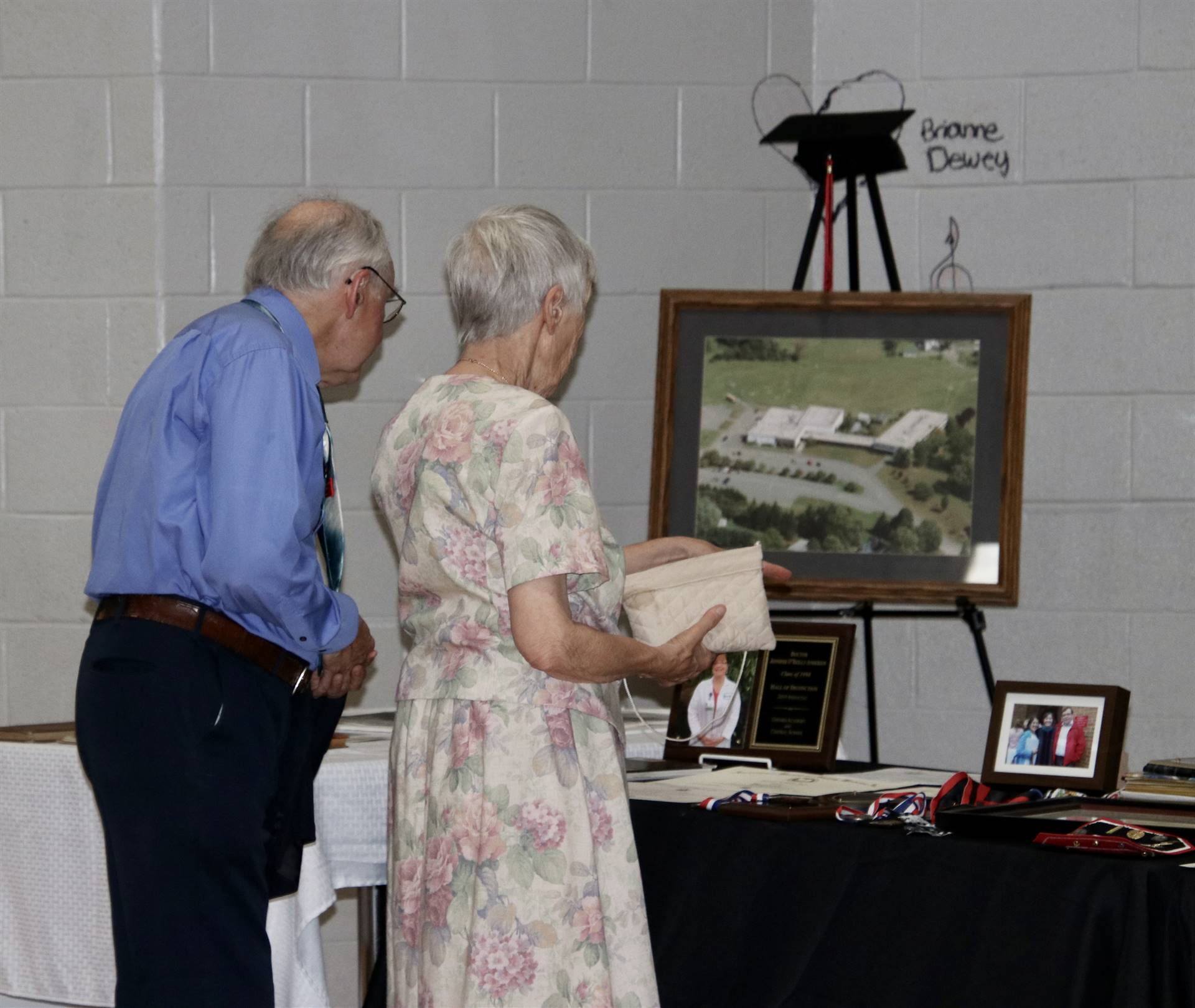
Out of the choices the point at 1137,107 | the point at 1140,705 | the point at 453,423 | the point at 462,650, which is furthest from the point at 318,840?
the point at 1137,107

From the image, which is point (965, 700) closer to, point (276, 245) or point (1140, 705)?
point (1140, 705)

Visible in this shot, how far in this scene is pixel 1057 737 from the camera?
1896 mm

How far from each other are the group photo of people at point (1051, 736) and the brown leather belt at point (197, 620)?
95 cm

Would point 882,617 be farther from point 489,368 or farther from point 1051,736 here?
point 489,368

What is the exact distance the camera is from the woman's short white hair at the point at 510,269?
1.70 meters

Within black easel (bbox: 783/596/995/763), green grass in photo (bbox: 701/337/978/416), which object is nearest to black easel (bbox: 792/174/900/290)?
green grass in photo (bbox: 701/337/978/416)

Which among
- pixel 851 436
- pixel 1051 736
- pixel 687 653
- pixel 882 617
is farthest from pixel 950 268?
pixel 687 653

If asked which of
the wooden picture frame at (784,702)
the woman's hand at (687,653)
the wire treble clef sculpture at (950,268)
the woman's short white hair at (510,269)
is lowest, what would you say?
the wooden picture frame at (784,702)

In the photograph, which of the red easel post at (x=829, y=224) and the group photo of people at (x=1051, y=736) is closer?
the group photo of people at (x=1051, y=736)

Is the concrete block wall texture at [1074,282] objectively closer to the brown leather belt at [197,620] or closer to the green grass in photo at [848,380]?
the green grass in photo at [848,380]

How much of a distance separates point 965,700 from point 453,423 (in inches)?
72.9

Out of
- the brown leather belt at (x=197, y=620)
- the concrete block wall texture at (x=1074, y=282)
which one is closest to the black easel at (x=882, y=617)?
the concrete block wall texture at (x=1074, y=282)

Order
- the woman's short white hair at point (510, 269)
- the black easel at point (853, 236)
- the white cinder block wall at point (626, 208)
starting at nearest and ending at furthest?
the woman's short white hair at point (510, 269)
the black easel at point (853, 236)
the white cinder block wall at point (626, 208)

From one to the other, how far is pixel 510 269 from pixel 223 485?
408 millimetres
